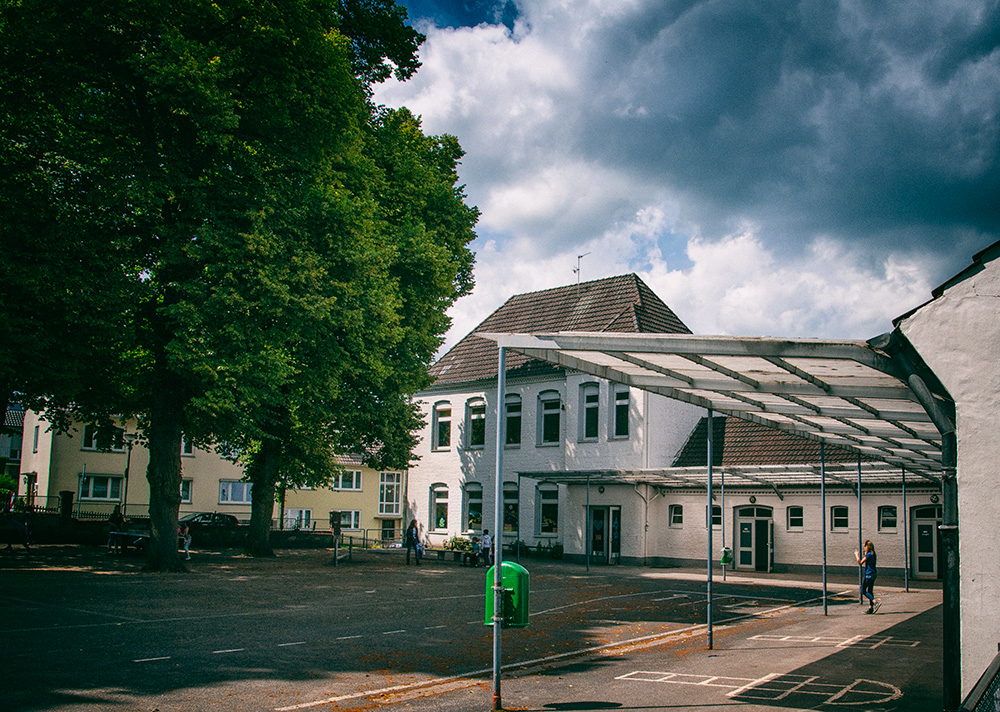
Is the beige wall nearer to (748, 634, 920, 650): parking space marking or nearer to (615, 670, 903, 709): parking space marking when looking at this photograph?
(615, 670, 903, 709): parking space marking

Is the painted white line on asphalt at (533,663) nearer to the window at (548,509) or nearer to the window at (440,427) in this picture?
the window at (548,509)

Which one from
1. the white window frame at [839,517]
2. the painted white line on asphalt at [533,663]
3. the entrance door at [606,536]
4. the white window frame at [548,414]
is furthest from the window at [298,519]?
the painted white line on asphalt at [533,663]

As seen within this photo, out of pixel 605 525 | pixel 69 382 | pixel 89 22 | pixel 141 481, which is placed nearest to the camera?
pixel 89 22

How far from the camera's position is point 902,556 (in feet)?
93.8

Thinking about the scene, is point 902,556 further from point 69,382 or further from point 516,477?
point 69,382

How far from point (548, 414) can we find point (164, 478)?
18543mm

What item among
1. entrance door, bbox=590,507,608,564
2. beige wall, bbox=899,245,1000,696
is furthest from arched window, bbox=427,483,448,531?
beige wall, bbox=899,245,1000,696

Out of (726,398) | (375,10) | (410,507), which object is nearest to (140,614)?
(726,398)

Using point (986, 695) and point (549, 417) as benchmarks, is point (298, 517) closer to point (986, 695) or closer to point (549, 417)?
point (549, 417)

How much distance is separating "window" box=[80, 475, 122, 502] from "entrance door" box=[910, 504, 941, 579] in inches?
1550

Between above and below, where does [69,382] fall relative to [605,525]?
above

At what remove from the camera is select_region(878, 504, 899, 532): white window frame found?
2870 cm

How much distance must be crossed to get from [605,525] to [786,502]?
7.59 metres

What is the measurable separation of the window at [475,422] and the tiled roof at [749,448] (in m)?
10.3
